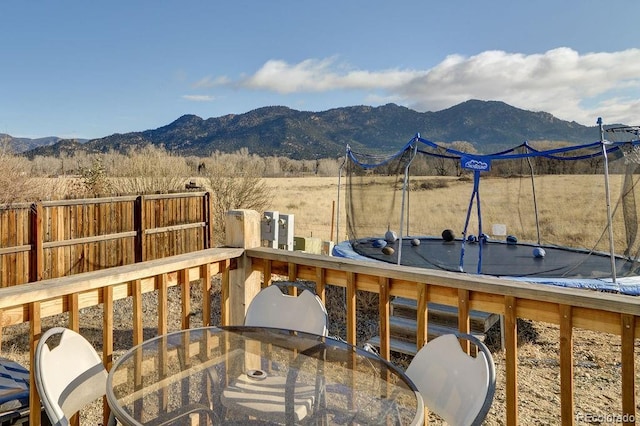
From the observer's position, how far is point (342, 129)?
7262 cm

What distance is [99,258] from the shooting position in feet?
25.3

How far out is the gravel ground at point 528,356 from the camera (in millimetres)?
3652

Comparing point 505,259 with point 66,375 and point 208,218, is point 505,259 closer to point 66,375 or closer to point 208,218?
point 208,218

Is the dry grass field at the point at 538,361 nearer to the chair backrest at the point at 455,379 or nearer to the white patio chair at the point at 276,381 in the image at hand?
the white patio chair at the point at 276,381

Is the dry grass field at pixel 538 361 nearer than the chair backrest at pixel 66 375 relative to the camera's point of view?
No

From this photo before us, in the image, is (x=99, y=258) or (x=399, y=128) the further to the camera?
(x=399, y=128)

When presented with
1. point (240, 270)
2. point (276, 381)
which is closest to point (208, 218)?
point (240, 270)

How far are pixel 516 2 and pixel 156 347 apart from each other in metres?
14.2

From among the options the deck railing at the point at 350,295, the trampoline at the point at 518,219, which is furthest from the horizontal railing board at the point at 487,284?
the trampoline at the point at 518,219

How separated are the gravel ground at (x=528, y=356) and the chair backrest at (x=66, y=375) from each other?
2221mm

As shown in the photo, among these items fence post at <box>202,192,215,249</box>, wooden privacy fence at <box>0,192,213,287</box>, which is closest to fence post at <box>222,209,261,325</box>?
wooden privacy fence at <box>0,192,213,287</box>

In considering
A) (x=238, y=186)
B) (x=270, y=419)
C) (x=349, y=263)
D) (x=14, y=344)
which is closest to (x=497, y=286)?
(x=349, y=263)

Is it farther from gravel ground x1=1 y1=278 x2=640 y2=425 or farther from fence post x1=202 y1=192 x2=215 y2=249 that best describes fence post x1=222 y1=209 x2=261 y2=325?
fence post x1=202 y1=192 x2=215 y2=249

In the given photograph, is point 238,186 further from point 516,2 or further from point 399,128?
point 399,128
